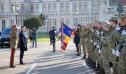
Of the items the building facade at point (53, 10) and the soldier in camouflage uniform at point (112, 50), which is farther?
the building facade at point (53, 10)

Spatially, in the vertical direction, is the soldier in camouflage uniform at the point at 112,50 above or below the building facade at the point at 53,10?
above

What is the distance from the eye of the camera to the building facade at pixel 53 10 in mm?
114438

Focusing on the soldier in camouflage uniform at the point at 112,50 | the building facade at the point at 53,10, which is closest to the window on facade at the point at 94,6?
the building facade at the point at 53,10

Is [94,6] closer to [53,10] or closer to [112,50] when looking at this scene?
[53,10]

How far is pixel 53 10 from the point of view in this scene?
385 feet

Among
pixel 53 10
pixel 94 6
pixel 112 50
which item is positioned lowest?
pixel 53 10

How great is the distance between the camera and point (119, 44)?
11.4 meters

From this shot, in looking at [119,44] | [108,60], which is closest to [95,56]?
[108,60]

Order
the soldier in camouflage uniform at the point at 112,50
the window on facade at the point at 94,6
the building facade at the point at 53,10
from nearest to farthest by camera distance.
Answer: the soldier in camouflage uniform at the point at 112,50
the window on facade at the point at 94,6
the building facade at the point at 53,10

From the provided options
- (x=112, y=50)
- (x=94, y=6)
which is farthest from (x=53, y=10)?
(x=112, y=50)

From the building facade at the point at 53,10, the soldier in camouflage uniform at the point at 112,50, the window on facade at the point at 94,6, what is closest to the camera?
the soldier in camouflage uniform at the point at 112,50

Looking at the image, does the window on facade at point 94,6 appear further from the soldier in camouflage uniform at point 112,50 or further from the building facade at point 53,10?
the soldier in camouflage uniform at point 112,50

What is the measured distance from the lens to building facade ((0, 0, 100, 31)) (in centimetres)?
11444

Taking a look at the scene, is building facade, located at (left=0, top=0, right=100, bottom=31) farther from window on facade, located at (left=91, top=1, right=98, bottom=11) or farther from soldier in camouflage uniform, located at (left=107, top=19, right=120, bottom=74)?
soldier in camouflage uniform, located at (left=107, top=19, right=120, bottom=74)
